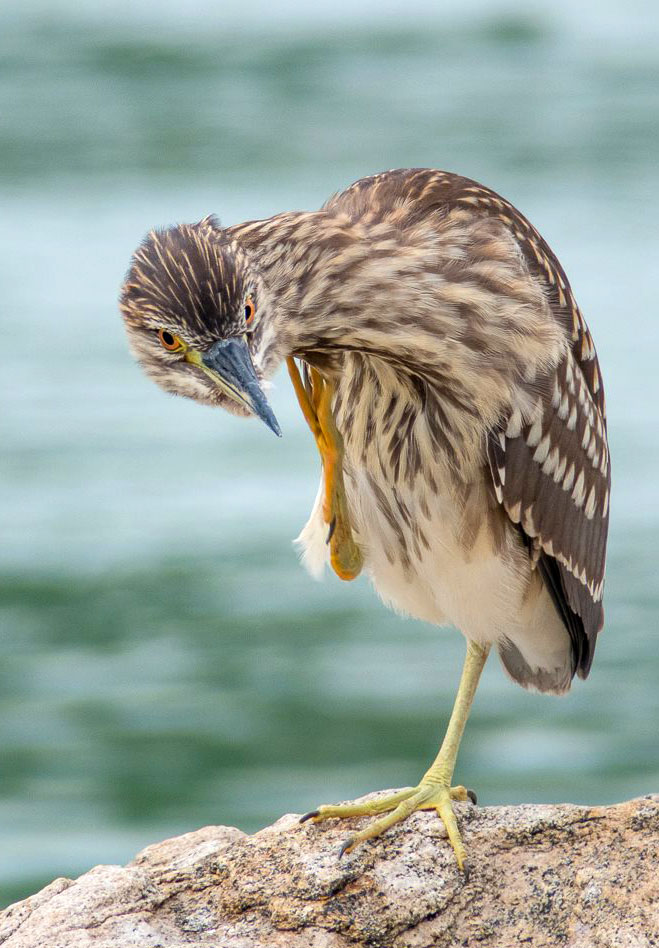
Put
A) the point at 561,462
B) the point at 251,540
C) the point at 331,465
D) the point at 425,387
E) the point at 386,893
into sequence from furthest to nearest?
the point at 251,540 → the point at 561,462 → the point at 331,465 → the point at 425,387 → the point at 386,893

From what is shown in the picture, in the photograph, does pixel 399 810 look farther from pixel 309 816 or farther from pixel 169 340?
pixel 169 340

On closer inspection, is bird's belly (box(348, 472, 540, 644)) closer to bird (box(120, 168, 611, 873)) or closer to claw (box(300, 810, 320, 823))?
bird (box(120, 168, 611, 873))

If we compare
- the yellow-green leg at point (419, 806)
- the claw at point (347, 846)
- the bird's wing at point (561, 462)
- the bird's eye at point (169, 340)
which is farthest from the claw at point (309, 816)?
the bird's eye at point (169, 340)

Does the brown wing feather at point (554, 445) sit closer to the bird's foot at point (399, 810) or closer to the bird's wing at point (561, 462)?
the bird's wing at point (561, 462)

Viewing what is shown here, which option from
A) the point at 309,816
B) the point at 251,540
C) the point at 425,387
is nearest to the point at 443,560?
the point at 425,387

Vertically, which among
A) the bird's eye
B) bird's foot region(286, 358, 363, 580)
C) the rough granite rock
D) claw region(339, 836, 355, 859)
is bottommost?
the rough granite rock

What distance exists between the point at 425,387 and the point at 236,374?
2.87 feet

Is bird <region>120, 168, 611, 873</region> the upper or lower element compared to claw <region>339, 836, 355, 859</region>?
upper

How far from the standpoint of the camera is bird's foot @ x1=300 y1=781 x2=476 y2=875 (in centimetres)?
379

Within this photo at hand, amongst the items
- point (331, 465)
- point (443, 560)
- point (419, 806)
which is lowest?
point (419, 806)

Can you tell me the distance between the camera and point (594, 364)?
469 cm

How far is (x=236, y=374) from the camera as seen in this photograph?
3467mm

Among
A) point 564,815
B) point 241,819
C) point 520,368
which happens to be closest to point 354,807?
point 564,815

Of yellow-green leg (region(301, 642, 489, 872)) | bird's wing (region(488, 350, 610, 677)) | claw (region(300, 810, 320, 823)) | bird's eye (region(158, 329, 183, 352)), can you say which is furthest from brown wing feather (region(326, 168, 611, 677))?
claw (region(300, 810, 320, 823))
